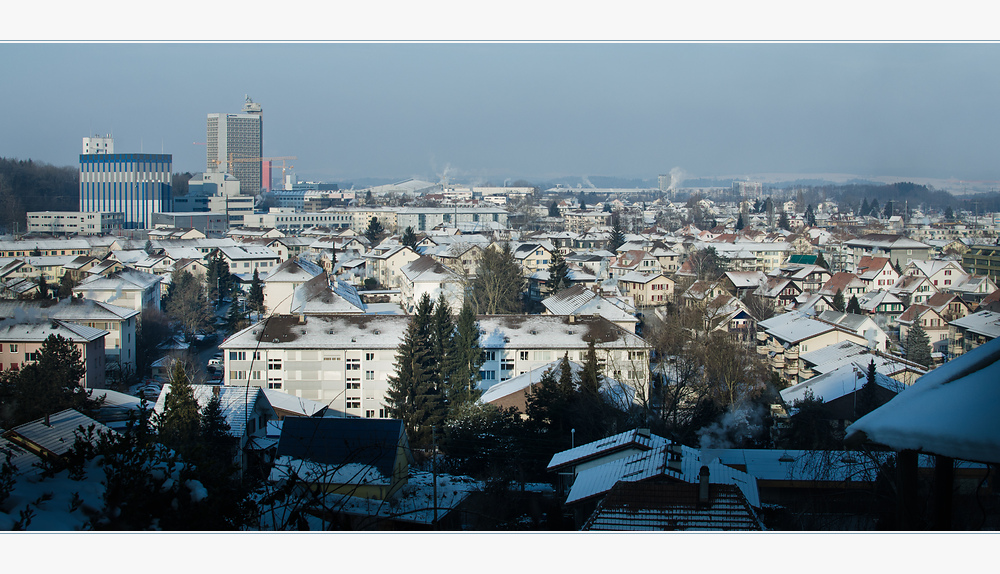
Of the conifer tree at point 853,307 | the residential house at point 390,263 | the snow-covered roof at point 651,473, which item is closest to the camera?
the snow-covered roof at point 651,473

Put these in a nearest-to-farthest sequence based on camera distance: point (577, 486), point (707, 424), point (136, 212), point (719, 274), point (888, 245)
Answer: point (577, 486) < point (707, 424) < point (719, 274) < point (888, 245) < point (136, 212)

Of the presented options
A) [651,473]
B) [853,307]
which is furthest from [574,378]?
[853,307]

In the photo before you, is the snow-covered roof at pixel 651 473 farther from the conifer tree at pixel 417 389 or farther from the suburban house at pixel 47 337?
the suburban house at pixel 47 337

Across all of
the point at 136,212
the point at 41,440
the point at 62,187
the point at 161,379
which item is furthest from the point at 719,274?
the point at 136,212

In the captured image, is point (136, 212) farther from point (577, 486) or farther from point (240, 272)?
point (577, 486)

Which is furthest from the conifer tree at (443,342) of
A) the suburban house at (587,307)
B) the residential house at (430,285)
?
the residential house at (430,285)

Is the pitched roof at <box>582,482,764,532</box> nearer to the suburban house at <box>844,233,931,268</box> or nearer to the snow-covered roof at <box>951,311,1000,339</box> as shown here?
the snow-covered roof at <box>951,311,1000,339</box>
